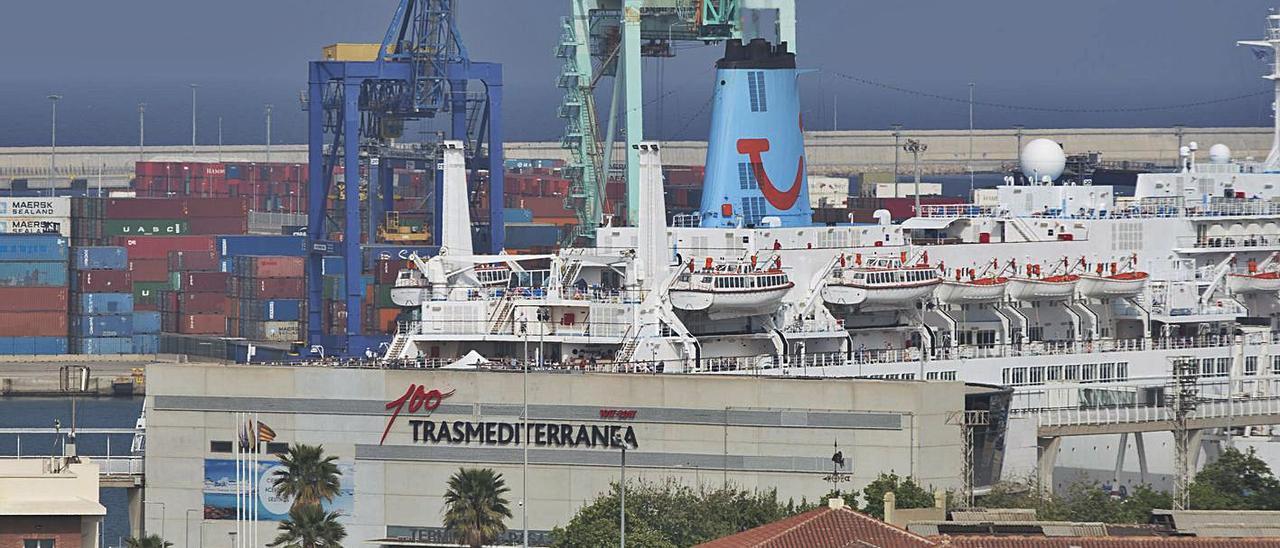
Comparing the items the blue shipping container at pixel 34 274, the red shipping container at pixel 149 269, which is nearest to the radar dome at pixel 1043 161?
the blue shipping container at pixel 34 274

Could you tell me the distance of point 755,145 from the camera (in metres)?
77.6

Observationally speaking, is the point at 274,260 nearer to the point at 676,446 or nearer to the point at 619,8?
the point at 619,8

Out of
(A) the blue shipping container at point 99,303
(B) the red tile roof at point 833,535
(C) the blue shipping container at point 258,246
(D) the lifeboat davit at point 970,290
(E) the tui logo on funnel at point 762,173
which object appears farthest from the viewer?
(C) the blue shipping container at point 258,246

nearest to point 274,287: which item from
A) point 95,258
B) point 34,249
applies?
point 95,258

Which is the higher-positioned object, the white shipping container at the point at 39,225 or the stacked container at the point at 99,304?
the white shipping container at the point at 39,225

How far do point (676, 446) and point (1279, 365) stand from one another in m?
26.9

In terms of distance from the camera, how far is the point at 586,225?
11162 centimetres

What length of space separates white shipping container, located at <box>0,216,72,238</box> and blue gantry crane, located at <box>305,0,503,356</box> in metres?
36.4

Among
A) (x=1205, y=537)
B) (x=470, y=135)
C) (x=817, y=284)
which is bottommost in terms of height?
(x=1205, y=537)

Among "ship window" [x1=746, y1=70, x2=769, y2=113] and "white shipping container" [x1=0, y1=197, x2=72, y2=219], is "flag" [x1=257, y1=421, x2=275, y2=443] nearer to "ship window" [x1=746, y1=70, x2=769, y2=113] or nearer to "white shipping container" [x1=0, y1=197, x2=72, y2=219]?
"ship window" [x1=746, y1=70, x2=769, y2=113]

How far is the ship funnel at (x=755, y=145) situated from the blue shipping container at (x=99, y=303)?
228 ft

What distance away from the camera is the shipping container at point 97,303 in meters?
142

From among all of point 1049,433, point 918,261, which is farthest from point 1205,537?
point 918,261

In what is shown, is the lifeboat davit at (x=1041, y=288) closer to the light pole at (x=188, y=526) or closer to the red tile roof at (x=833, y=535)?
the light pole at (x=188, y=526)
